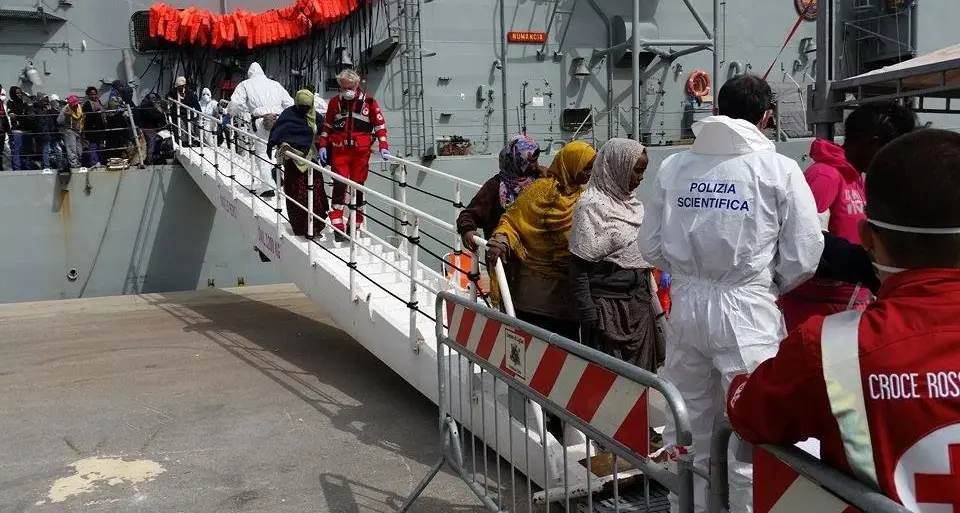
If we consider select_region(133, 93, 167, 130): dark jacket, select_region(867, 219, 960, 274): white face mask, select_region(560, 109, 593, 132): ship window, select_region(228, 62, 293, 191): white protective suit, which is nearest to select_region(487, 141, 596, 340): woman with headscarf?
select_region(867, 219, 960, 274): white face mask

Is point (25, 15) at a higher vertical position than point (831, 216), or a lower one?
higher

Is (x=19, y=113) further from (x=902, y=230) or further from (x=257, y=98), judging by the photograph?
(x=902, y=230)

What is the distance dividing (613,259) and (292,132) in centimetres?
469

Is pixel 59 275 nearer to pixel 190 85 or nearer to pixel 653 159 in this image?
pixel 190 85

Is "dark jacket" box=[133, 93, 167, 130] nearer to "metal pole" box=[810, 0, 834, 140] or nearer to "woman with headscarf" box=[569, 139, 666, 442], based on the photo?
"metal pole" box=[810, 0, 834, 140]

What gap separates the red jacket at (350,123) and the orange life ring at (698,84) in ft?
34.7

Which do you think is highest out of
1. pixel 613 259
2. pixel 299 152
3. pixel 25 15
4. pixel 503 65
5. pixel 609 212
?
pixel 25 15

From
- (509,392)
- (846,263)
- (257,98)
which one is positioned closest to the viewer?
(846,263)

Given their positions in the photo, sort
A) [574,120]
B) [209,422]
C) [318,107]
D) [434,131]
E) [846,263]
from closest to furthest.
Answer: [846,263], [209,422], [318,107], [434,131], [574,120]

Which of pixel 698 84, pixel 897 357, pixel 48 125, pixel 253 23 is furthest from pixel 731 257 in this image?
pixel 698 84

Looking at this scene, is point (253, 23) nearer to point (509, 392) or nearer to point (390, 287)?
point (390, 287)

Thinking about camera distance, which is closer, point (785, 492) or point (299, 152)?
point (785, 492)

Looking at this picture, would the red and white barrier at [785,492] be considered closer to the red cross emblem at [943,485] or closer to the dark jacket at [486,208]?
the red cross emblem at [943,485]

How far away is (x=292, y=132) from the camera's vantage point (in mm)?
7238
